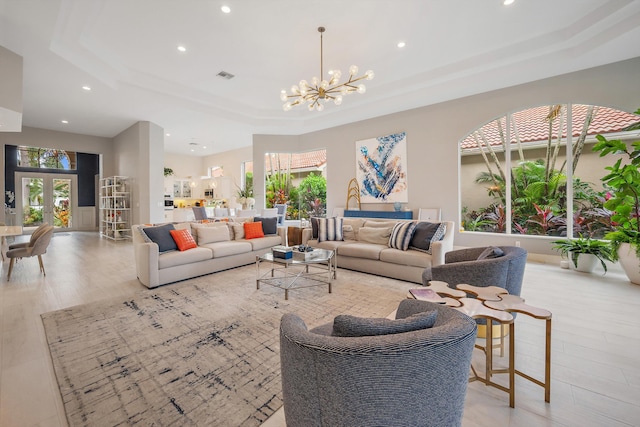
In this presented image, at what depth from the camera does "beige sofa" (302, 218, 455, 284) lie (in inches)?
151

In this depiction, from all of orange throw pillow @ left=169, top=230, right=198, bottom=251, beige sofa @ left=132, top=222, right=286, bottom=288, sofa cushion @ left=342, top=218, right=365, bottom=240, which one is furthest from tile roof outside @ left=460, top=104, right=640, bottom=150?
orange throw pillow @ left=169, top=230, right=198, bottom=251

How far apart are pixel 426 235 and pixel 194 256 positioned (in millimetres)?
3441

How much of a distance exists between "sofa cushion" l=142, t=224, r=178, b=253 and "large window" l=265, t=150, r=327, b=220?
15.8ft

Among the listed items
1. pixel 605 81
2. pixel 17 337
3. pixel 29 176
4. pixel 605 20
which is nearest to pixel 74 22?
pixel 17 337

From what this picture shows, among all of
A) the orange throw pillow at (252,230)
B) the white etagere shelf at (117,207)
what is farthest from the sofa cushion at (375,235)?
the white etagere shelf at (117,207)

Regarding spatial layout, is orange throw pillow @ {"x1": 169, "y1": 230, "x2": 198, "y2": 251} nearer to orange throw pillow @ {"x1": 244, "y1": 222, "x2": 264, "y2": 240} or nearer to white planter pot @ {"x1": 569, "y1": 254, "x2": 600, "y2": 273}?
orange throw pillow @ {"x1": 244, "y1": 222, "x2": 264, "y2": 240}

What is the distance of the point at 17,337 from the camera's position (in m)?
2.45

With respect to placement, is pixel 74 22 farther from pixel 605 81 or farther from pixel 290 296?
pixel 605 81

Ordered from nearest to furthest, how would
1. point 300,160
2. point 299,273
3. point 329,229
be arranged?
point 299,273 < point 329,229 < point 300,160

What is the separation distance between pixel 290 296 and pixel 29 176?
1162 cm

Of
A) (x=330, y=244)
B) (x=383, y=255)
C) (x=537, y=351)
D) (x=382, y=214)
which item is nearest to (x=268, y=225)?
(x=330, y=244)

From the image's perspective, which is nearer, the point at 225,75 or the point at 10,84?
the point at 10,84

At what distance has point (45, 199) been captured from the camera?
9836mm

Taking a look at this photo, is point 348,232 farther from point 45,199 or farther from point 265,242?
point 45,199
